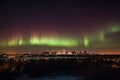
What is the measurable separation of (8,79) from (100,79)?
81.4 ft

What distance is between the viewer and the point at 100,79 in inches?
2506

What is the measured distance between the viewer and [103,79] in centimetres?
6419

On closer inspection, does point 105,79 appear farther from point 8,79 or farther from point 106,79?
point 8,79

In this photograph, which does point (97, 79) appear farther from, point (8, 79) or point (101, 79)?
point (8, 79)

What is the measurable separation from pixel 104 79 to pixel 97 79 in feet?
6.60

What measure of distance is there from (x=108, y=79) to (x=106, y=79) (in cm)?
52

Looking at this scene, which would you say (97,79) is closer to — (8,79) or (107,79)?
(107,79)

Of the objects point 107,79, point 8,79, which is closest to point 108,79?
point 107,79

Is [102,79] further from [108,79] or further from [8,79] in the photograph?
[8,79]

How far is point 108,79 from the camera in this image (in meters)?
63.8

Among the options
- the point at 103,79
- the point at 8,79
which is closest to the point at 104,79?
the point at 103,79

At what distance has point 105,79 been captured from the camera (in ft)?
209

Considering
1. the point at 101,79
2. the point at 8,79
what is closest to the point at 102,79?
the point at 101,79

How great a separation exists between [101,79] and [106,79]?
1328 mm
